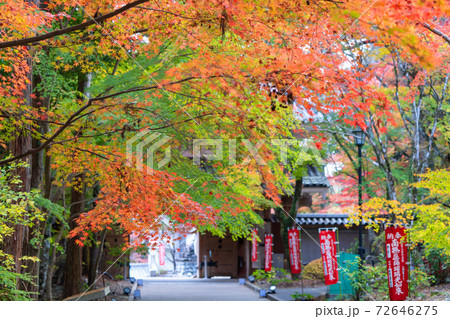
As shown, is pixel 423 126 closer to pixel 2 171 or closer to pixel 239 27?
pixel 239 27

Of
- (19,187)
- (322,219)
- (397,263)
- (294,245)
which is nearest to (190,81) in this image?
(19,187)

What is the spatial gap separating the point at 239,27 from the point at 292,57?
0.91 m

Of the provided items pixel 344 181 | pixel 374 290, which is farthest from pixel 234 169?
pixel 344 181

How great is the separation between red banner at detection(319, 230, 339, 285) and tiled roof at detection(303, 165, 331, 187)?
1088 cm

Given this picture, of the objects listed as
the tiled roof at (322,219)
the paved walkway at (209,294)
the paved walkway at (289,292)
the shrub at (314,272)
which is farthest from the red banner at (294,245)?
the tiled roof at (322,219)

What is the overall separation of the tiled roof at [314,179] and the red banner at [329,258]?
35.7ft

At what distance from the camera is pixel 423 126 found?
1767 centimetres

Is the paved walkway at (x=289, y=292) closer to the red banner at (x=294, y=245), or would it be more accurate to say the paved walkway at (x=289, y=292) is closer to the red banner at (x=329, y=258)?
the red banner at (x=294, y=245)

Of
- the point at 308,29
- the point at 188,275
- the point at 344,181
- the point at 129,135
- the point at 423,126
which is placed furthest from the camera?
the point at 188,275

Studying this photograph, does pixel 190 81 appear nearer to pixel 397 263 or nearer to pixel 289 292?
pixel 397 263

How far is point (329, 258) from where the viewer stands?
590 inches

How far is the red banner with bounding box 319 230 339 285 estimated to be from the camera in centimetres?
1487

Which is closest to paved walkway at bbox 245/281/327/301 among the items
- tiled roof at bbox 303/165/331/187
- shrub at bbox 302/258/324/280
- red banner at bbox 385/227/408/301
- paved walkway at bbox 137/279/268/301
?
paved walkway at bbox 137/279/268/301

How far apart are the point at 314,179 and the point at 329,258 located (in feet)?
39.1
